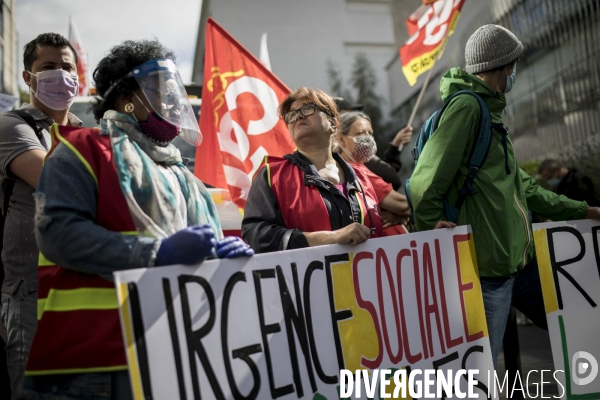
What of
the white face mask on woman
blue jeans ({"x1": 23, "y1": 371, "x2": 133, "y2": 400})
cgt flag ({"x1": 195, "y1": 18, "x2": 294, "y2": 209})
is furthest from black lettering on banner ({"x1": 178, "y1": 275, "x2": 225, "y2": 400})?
cgt flag ({"x1": 195, "y1": 18, "x2": 294, "y2": 209})

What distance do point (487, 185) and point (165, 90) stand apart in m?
1.62

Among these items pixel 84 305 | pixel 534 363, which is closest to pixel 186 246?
pixel 84 305

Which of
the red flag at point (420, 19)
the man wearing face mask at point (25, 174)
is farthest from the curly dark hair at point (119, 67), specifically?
the red flag at point (420, 19)

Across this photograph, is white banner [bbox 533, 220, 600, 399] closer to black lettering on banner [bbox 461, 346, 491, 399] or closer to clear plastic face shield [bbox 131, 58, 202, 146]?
black lettering on banner [bbox 461, 346, 491, 399]

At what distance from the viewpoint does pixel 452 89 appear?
3465 millimetres

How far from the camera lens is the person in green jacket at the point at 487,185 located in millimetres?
3234

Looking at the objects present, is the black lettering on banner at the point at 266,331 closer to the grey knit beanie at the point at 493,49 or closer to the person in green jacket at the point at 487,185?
the person in green jacket at the point at 487,185

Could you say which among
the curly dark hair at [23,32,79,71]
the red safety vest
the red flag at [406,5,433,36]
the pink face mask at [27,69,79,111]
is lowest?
the red safety vest

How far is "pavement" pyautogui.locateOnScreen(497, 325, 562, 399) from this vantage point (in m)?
4.34

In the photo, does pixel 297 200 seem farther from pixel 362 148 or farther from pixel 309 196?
pixel 362 148

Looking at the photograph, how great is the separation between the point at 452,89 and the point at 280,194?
1.06 metres

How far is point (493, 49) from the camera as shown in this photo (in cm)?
348

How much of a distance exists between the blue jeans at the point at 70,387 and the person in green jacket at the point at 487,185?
1.74 meters

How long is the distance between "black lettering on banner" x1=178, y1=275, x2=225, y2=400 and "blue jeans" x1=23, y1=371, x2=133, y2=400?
0.27 meters
